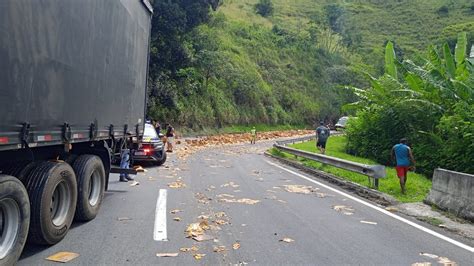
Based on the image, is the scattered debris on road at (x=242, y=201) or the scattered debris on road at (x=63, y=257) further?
the scattered debris on road at (x=242, y=201)

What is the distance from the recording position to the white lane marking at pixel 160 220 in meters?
6.89

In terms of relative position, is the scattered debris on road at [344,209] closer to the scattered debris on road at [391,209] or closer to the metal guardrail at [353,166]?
the scattered debris on road at [391,209]

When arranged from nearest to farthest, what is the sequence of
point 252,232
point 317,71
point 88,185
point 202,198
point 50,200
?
point 50,200 → point 252,232 → point 88,185 → point 202,198 → point 317,71

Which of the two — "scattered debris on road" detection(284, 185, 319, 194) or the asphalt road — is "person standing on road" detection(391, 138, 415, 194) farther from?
"scattered debris on road" detection(284, 185, 319, 194)

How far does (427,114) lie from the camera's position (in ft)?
61.7

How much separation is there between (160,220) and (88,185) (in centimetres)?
129

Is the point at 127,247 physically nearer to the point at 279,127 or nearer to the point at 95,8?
the point at 95,8

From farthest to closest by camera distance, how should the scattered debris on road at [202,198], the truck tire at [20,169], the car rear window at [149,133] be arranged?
the car rear window at [149,133], the scattered debris on road at [202,198], the truck tire at [20,169]

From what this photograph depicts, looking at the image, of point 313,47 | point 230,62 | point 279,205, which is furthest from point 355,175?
point 313,47

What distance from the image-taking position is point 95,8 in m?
7.08

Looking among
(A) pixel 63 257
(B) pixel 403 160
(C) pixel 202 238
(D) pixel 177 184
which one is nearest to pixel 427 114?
(B) pixel 403 160

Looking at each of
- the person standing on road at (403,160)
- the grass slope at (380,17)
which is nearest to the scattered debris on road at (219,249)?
the person standing on road at (403,160)

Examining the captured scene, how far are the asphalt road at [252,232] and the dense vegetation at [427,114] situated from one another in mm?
5967

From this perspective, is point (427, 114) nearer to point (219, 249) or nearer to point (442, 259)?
point (442, 259)
